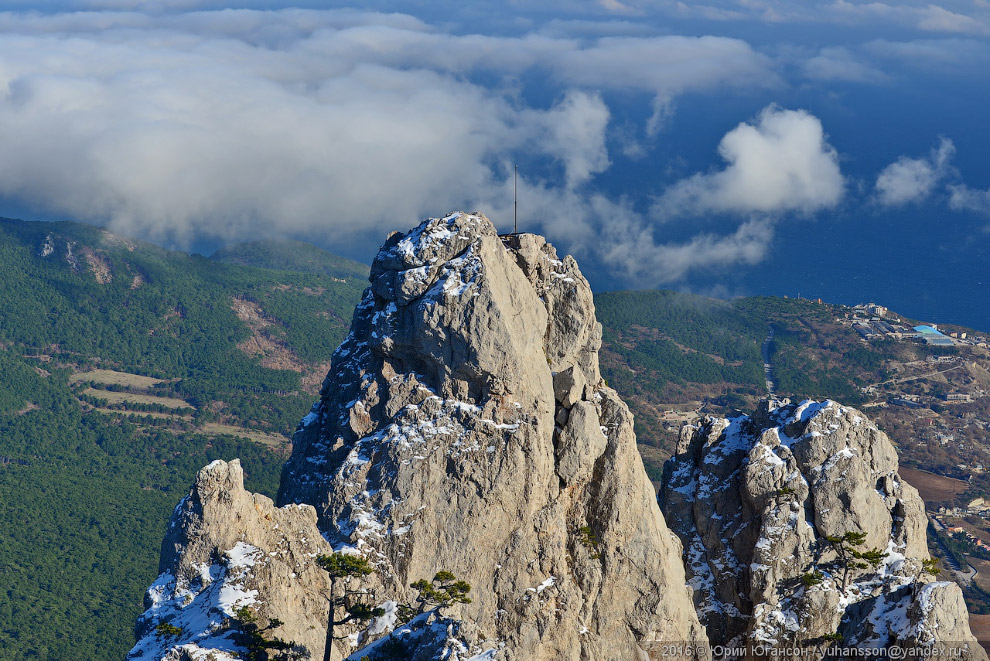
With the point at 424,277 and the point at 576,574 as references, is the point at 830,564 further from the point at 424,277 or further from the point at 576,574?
the point at 424,277

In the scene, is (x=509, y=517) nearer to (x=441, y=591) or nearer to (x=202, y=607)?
(x=441, y=591)

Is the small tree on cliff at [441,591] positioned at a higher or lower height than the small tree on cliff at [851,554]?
higher

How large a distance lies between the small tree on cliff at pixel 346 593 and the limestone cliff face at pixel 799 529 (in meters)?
29.3

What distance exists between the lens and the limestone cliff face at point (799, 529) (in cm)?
8975

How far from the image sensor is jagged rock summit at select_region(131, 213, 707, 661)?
79.2 metres

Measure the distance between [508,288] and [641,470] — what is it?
16941mm

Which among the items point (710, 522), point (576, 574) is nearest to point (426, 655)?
point (576, 574)

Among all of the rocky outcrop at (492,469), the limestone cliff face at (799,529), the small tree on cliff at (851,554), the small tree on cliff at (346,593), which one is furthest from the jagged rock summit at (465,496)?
the small tree on cliff at (851,554)

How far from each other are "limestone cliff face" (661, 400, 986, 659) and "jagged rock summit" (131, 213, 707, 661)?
6009 millimetres

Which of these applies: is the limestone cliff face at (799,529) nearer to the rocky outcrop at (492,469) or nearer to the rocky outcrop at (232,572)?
the rocky outcrop at (492,469)

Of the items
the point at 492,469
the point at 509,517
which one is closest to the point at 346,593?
the point at 509,517

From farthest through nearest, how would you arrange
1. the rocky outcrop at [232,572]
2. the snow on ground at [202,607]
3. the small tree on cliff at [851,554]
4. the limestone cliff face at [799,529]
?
the small tree on cliff at [851,554], the limestone cliff face at [799,529], the rocky outcrop at [232,572], the snow on ground at [202,607]

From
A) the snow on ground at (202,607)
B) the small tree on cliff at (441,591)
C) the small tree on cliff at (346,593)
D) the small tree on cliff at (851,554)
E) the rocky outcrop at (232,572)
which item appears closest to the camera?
the snow on ground at (202,607)

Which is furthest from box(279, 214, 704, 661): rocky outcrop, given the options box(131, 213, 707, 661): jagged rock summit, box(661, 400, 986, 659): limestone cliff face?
box(661, 400, 986, 659): limestone cliff face
